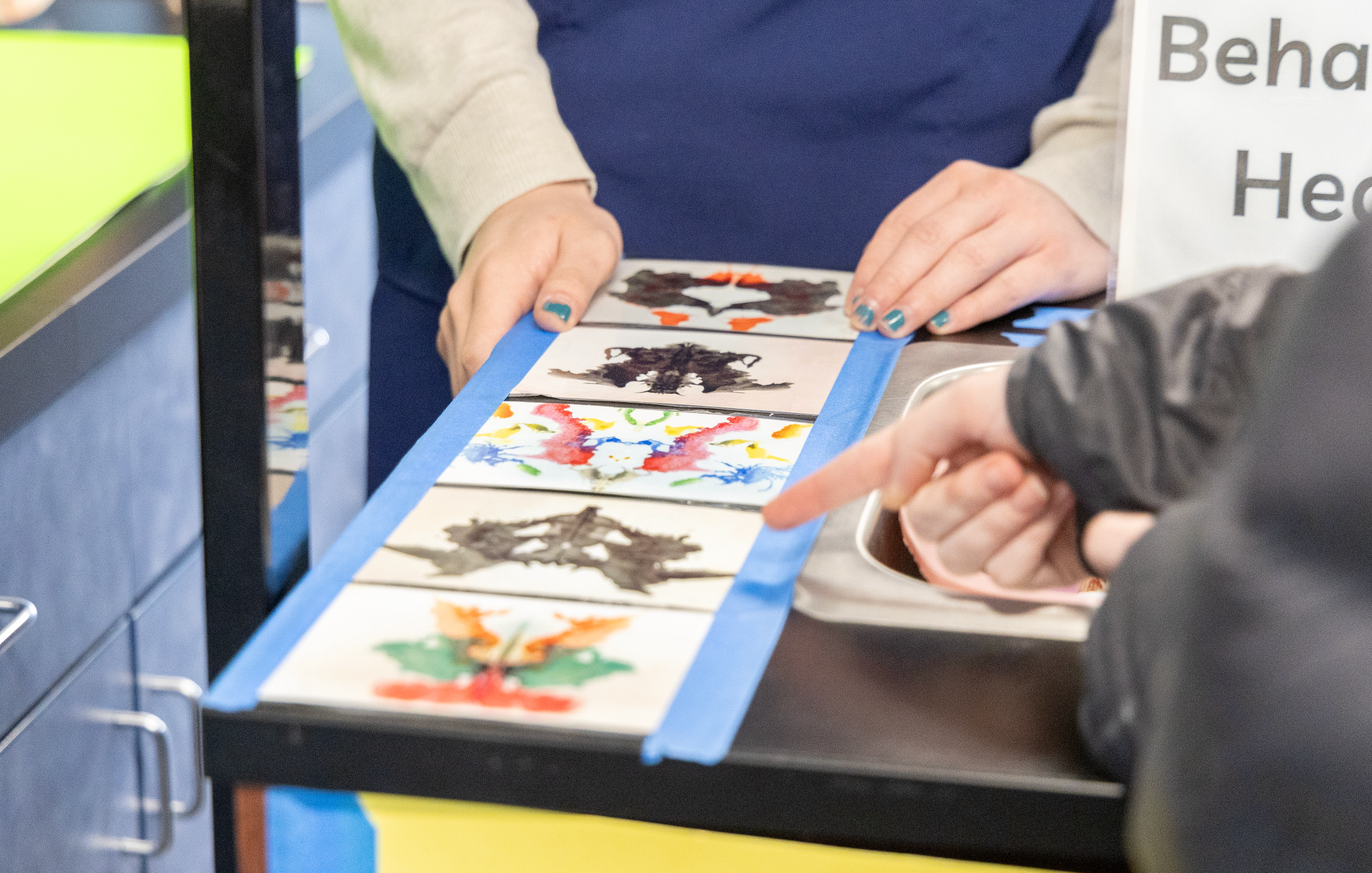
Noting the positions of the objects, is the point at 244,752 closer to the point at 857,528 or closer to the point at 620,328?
the point at 857,528

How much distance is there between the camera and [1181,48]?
90 centimetres

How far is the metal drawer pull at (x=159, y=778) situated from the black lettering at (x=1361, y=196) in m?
1.29

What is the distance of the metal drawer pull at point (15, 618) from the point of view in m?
1.29

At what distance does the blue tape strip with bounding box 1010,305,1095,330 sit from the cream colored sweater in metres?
0.07

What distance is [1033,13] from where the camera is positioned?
1.24m

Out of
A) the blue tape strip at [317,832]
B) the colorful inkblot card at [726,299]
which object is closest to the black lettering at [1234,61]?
the colorful inkblot card at [726,299]

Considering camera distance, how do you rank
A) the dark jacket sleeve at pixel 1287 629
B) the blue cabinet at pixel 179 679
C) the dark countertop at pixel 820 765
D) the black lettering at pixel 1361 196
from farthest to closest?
the blue cabinet at pixel 179 679 < the black lettering at pixel 1361 196 < the dark countertop at pixel 820 765 < the dark jacket sleeve at pixel 1287 629

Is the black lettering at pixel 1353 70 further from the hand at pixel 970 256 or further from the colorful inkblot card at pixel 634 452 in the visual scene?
the colorful inkblot card at pixel 634 452

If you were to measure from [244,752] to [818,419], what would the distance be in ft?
1.40

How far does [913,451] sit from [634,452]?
20 cm

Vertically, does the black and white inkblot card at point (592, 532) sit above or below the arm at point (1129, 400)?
below

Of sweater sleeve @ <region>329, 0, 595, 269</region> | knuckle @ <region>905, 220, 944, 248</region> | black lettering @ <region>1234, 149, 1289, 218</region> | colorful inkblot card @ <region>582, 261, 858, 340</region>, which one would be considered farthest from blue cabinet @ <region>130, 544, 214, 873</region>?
black lettering @ <region>1234, 149, 1289, 218</region>

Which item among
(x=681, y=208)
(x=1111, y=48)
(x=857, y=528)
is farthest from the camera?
(x=681, y=208)

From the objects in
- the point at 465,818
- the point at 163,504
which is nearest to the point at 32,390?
the point at 163,504
